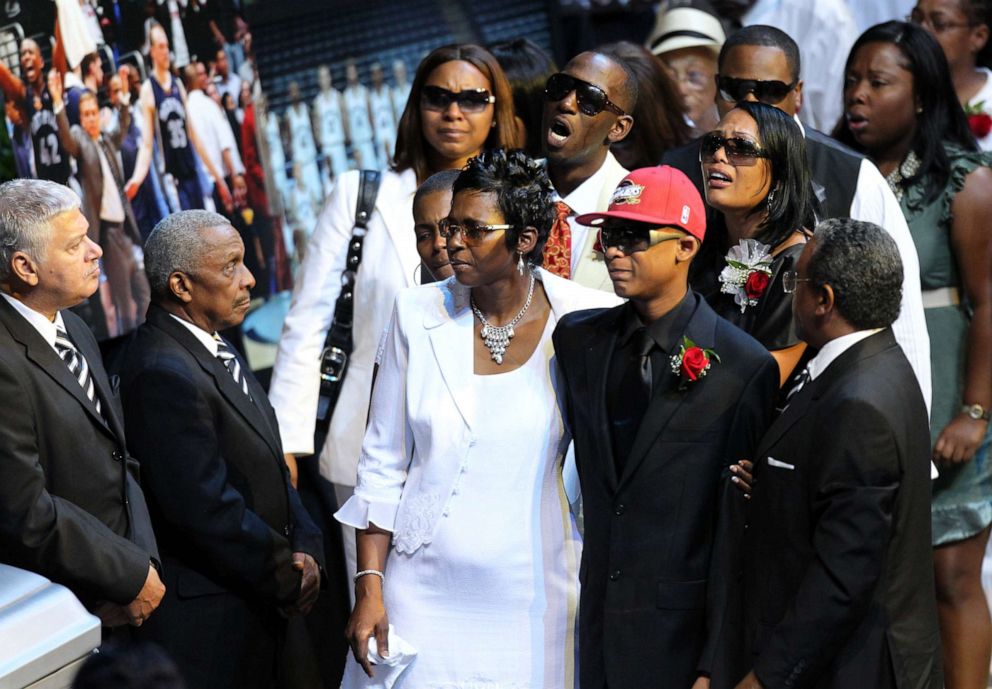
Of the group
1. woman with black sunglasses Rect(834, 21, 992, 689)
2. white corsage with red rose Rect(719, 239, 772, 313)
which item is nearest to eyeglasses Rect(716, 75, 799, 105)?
woman with black sunglasses Rect(834, 21, 992, 689)

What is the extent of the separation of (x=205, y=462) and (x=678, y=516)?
1.41m

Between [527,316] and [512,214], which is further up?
[512,214]

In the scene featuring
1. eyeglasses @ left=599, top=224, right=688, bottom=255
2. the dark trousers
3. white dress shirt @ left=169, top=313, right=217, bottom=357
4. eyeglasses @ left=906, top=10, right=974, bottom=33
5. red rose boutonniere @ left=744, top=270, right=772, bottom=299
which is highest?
eyeglasses @ left=906, top=10, right=974, bottom=33

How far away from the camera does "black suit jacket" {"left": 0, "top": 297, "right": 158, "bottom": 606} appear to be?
3.69 metres

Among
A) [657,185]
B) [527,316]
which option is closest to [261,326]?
[527,316]

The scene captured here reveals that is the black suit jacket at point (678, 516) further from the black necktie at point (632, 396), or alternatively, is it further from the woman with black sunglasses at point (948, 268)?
the woman with black sunglasses at point (948, 268)

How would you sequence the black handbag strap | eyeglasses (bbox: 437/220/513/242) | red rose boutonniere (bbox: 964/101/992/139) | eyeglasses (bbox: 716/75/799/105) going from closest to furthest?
eyeglasses (bbox: 437/220/513/242) → eyeglasses (bbox: 716/75/799/105) → the black handbag strap → red rose boutonniere (bbox: 964/101/992/139)

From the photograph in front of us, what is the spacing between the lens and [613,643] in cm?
357

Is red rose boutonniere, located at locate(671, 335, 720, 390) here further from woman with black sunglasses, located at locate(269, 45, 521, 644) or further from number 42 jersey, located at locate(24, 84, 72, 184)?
number 42 jersey, located at locate(24, 84, 72, 184)

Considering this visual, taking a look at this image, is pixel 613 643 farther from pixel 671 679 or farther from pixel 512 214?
pixel 512 214

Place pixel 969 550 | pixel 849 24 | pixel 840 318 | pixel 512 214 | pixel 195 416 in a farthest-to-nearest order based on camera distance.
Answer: pixel 849 24 < pixel 969 550 < pixel 195 416 < pixel 512 214 < pixel 840 318

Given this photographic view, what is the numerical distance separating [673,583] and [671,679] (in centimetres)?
24

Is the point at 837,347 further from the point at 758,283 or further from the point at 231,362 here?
the point at 231,362

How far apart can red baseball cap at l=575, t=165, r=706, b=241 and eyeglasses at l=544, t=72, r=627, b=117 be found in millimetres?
1168
